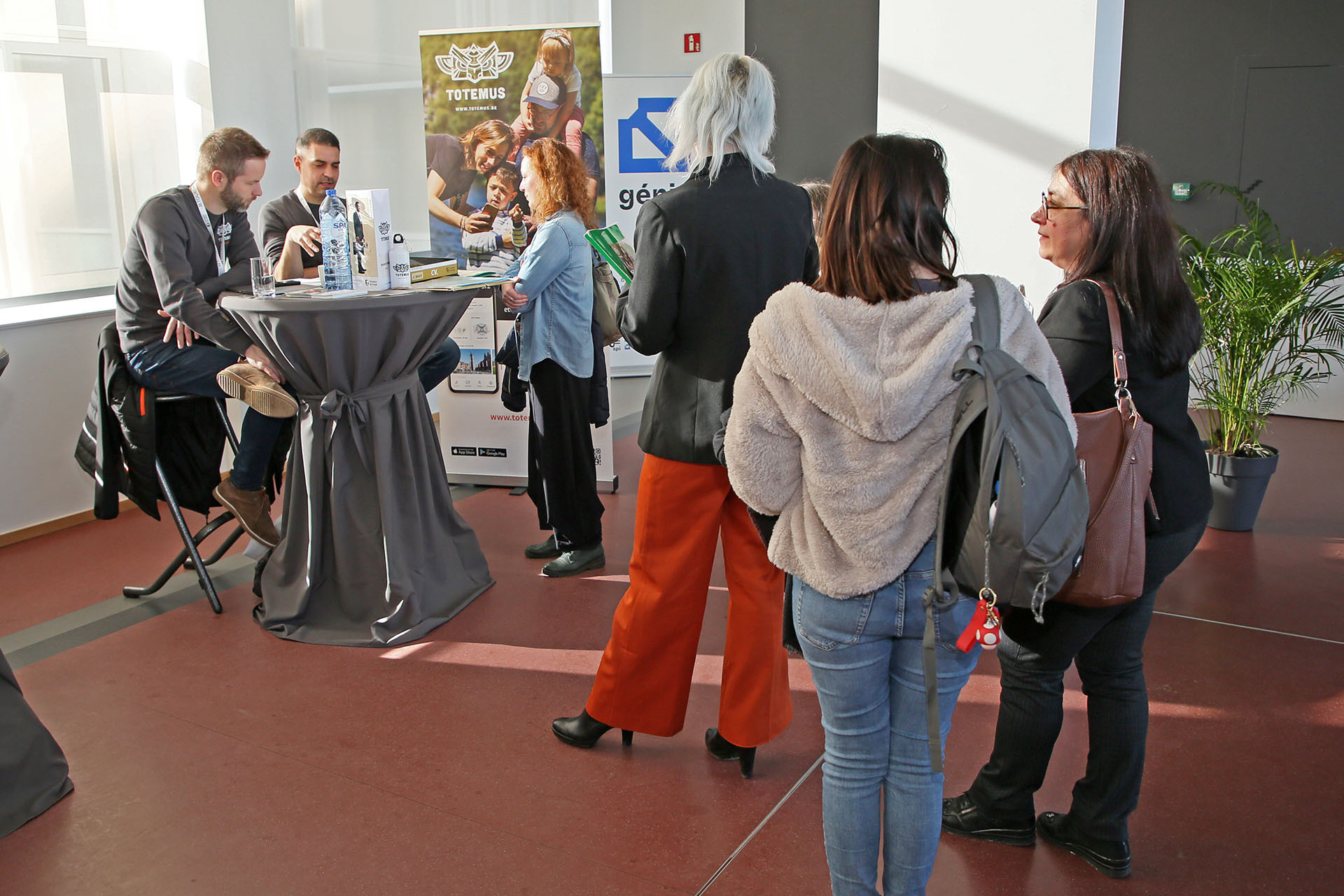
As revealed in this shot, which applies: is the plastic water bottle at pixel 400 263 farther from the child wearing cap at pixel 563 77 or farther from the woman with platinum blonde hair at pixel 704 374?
Answer: the child wearing cap at pixel 563 77

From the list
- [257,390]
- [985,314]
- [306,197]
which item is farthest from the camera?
[306,197]

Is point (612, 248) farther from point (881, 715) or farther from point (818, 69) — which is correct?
point (818, 69)

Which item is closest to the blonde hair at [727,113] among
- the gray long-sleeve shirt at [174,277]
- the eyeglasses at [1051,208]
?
the eyeglasses at [1051,208]

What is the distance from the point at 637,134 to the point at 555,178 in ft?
12.2

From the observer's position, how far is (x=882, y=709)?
1648 mm

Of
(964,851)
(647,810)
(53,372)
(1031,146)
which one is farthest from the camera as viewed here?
(53,372)

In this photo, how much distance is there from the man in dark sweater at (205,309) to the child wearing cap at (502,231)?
1299 mm

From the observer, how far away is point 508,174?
498cm

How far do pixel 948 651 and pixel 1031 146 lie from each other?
7.01ft

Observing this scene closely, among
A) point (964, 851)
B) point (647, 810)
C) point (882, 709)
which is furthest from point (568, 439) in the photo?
point (882, 709)

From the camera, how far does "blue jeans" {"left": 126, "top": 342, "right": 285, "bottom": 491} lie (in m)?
3.59

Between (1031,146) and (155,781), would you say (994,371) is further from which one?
(155,781)

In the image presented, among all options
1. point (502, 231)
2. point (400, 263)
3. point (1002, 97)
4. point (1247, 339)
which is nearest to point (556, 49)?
point (502, 231)

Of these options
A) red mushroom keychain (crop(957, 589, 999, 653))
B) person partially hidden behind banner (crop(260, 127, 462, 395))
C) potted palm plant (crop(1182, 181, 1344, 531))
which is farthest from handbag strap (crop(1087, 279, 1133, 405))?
person partially hidden behind banner (crop(260, 127, 462, 395))
